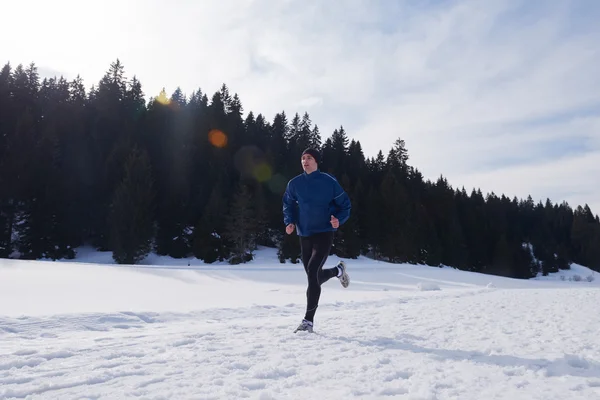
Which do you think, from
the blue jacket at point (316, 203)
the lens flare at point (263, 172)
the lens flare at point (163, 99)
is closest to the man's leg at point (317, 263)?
the blue jacket at point (316, 203)

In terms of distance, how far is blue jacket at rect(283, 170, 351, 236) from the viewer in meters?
4.92

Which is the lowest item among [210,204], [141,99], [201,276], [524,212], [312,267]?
[201,276]

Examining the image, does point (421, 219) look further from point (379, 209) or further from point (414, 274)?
point (414, 274)

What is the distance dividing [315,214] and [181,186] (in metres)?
43.5

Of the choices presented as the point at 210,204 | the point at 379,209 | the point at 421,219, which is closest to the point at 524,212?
the point at 421,219

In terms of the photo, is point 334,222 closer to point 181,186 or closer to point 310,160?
point 310,160

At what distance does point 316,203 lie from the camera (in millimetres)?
4938

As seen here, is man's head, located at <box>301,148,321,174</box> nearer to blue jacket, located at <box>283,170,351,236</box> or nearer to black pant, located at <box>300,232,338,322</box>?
blue jacket, located at <box>283,170,351,236</box>

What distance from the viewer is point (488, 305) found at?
726 centimetres

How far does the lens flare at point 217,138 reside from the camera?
54.7m

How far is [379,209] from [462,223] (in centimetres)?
2810

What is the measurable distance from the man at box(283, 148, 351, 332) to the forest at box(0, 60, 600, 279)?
112 feet

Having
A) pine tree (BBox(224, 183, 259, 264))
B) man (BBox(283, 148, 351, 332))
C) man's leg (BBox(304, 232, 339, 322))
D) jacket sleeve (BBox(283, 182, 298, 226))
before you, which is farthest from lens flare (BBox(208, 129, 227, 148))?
man's leg (BBox(304, 232, 339, 322))

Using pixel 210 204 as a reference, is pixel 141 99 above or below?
above
